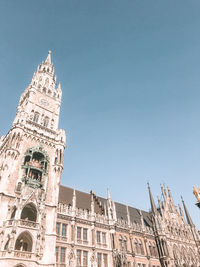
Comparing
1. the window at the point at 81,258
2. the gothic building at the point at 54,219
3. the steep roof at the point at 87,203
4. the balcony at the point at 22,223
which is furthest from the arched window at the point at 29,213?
the window at the point at 81,258

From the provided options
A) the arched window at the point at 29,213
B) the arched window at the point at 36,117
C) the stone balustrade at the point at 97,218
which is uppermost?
the arched window at the point at 36,117

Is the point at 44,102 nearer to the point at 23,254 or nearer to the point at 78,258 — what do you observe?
the point at 23,254

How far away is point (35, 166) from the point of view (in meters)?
30.3

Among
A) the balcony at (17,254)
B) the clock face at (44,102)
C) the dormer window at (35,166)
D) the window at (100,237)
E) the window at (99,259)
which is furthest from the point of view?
the clock face at (44,102)

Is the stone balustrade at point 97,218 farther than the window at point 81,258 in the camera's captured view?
Yes

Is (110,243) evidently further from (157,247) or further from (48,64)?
(48,64)

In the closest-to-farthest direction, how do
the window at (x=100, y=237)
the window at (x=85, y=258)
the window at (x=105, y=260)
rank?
the window at (x=85, y=258) → the window at (x=105, y=260) → the window at (x=100, y=237)

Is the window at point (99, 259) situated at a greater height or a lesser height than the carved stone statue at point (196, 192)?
lesser

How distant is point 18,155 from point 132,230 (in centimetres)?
2276

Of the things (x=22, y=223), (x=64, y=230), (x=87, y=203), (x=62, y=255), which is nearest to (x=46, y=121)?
(x=87, y=203)

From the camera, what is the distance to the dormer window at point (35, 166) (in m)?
28.7

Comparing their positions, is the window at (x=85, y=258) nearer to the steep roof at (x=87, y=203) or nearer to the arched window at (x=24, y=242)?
the steep roof at (x=87, y=203)

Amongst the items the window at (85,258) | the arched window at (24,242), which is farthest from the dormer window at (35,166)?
the window at (85,258)

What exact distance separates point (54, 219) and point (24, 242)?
433 centimetres
